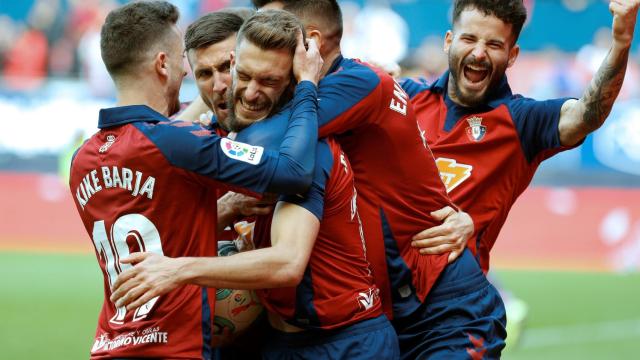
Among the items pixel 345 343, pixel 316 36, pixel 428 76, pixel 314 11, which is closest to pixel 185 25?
→ pixel 428 76

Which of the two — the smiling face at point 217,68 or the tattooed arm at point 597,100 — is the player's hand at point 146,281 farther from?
the tattooed arm at point 597,100

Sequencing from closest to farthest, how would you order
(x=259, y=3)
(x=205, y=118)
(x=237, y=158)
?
(x=237, y=158), (x=259, y=3), (x=205, y=118)

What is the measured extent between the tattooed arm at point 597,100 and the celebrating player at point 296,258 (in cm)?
132

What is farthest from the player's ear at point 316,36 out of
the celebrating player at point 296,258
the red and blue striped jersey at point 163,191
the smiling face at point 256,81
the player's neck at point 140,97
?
the player's neck at point 140,97

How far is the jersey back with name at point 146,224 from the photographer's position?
4246mm

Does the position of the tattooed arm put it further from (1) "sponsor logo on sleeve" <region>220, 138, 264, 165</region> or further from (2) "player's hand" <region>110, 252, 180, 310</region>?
(2) "player's hand" <region>110, 252, 180, 310</region>

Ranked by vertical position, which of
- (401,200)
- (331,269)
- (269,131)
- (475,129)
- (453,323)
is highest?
(269,131)

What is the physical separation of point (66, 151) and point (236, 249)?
13.0 m

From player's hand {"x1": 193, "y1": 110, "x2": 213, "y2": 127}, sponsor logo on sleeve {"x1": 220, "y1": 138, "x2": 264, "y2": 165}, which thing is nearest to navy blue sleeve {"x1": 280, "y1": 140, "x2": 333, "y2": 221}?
sponsor logo on sleeve {"x1": 220, "y1": 138, "x2": 264, "y2": 165}

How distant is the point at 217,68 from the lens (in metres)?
5.04

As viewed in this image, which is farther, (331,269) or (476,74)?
(476,74)

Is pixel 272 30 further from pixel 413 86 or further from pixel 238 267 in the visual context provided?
pixel 413 86

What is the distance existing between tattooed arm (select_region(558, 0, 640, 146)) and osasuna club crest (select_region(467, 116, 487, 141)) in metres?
0.41

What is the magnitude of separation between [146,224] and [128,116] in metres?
0.47
